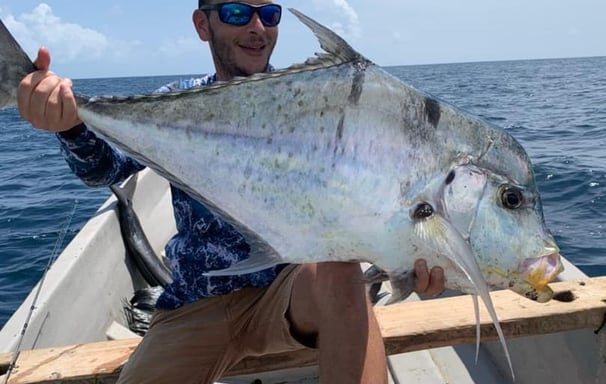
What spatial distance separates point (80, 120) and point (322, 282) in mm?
1014

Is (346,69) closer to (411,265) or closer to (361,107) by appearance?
(361,107)

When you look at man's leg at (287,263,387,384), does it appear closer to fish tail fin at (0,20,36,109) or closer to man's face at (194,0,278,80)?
man's face at (194,0,278,80)

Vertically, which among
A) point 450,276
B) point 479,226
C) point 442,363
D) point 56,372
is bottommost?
point 442,363

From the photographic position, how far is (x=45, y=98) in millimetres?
1762

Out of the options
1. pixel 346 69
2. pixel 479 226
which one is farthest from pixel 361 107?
pixel 479 226

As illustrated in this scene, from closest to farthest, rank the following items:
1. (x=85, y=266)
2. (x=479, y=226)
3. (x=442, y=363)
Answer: (x=479, y=226)
(x=442, y=363)
(x=85, y=266)

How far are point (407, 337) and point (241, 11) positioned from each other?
1565 mm

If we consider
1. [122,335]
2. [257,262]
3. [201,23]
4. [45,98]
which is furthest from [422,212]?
[122,335]

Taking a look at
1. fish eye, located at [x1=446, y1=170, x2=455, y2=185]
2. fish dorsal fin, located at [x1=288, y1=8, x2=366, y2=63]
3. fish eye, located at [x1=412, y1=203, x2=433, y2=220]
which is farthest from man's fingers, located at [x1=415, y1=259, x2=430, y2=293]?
fish dorsal fin, located at [x1=288, y1=8, x2=366, y2=63]

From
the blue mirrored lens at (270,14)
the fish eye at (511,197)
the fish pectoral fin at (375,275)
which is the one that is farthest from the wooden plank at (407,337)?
the blue mirrored lens at (270,14)

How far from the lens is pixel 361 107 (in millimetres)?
1664

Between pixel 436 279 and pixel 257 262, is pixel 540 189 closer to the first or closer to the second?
pixel 436 279

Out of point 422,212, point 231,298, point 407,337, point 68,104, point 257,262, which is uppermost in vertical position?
point 68,104

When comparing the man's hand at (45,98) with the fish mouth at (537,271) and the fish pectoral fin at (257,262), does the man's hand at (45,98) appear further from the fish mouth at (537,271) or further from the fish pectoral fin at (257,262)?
the fish mouth at (537,271)
